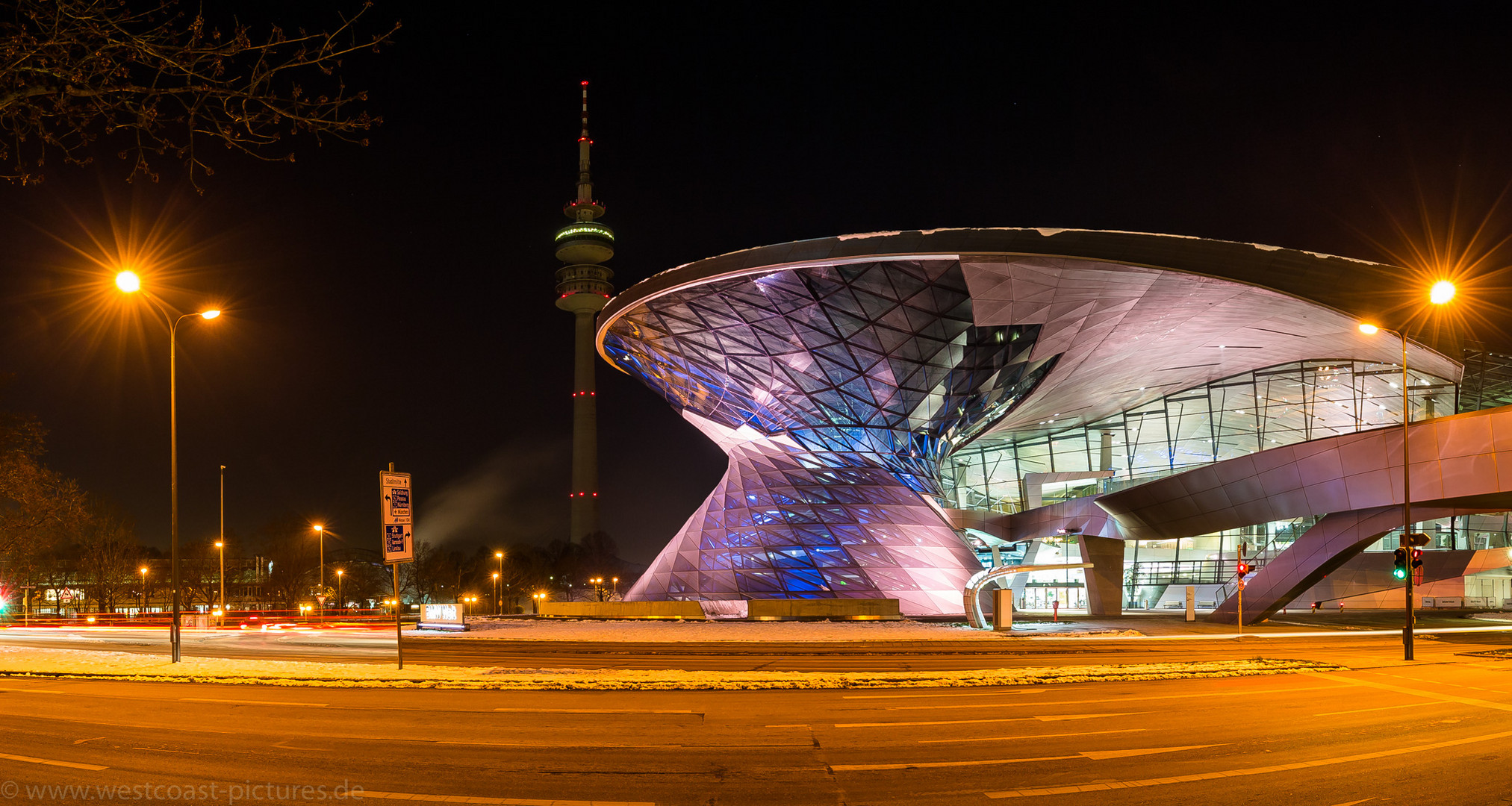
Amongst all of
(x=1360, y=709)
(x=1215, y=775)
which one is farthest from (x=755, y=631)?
(x=1215, y=775)

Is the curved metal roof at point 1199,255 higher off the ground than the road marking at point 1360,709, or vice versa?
the curved metal roof at point 1199,255

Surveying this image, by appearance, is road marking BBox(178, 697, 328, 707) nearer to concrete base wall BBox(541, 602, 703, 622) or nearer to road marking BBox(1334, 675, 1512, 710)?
road marking BBox(1334, 675, 1512, 710)

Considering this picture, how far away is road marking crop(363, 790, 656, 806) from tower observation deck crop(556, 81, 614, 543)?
139 m

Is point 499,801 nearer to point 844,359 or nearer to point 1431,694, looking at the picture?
point 1431,694

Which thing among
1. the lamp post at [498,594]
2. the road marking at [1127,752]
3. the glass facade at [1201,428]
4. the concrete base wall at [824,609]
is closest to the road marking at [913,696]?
the road marking at [1127,752]

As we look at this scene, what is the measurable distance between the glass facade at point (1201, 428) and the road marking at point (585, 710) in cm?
4749

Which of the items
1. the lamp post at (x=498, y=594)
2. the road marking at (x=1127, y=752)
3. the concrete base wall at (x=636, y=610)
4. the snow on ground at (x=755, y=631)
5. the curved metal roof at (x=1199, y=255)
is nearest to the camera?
Result: the road marking at (x=1127, y=752)

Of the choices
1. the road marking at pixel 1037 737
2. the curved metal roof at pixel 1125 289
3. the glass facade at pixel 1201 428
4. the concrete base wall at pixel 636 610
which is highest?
the curved metal roof at pixel 1125 289

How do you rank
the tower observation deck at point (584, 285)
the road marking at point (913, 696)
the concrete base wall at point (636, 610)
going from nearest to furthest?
the road marking at point (913, 696) < the concrete base wall at point (636, 610) < the tower observation deck at point (584, 285)

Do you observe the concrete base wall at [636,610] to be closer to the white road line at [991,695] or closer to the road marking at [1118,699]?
the white road line at [991,695]

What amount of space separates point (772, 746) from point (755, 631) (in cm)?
2330

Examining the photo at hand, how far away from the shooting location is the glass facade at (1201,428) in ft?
179

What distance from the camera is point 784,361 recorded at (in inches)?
1778

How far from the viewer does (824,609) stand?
42.3 metres
